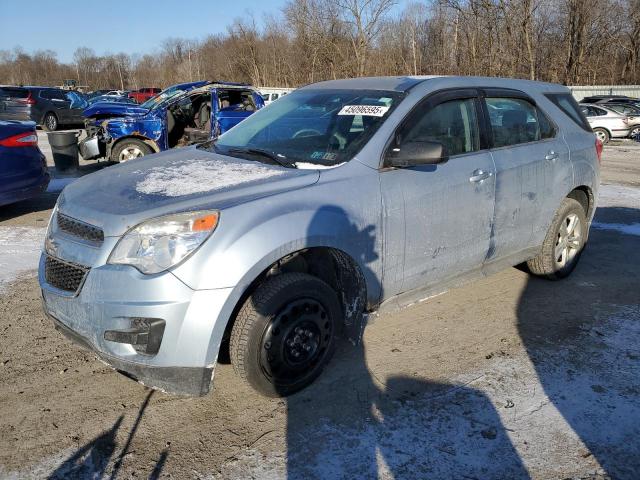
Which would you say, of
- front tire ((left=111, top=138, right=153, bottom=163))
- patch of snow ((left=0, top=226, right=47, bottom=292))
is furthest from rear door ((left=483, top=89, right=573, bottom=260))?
front tire ((left=111, top=138, right=153, bottom=163))

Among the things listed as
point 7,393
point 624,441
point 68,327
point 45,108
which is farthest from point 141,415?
point 45,108

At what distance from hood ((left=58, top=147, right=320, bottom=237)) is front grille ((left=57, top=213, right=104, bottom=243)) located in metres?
0.03

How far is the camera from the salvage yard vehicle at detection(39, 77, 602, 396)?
8.59 feet

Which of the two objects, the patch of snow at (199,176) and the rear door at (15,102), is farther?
the rear door at (15,102)

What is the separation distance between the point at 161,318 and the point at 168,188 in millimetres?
797

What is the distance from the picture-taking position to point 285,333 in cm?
296

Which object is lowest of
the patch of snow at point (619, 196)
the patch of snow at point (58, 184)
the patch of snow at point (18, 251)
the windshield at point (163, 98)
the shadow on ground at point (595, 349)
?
the shadow on ground at point (595, 349)

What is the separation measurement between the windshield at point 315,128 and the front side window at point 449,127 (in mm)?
204

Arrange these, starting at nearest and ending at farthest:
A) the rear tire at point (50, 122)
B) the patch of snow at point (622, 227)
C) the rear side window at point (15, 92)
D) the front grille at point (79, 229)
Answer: the front grille at point (79, 229), the patch of snow at point (622, 227), the rear side window at point (15, 92), the rear tire at point (50, 122)

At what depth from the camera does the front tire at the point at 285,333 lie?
9.30 ft

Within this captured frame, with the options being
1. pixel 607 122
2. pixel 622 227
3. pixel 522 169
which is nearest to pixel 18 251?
pixel 522 169

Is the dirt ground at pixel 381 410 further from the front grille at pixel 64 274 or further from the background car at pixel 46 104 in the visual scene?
the background car at pixel 46 104

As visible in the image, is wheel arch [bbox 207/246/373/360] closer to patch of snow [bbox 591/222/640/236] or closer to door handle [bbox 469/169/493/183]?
door handle [bbox 469/169/493/183]

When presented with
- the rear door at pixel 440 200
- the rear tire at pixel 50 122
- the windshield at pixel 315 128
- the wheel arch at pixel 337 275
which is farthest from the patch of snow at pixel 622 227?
the rear tire at pixel 50 122
